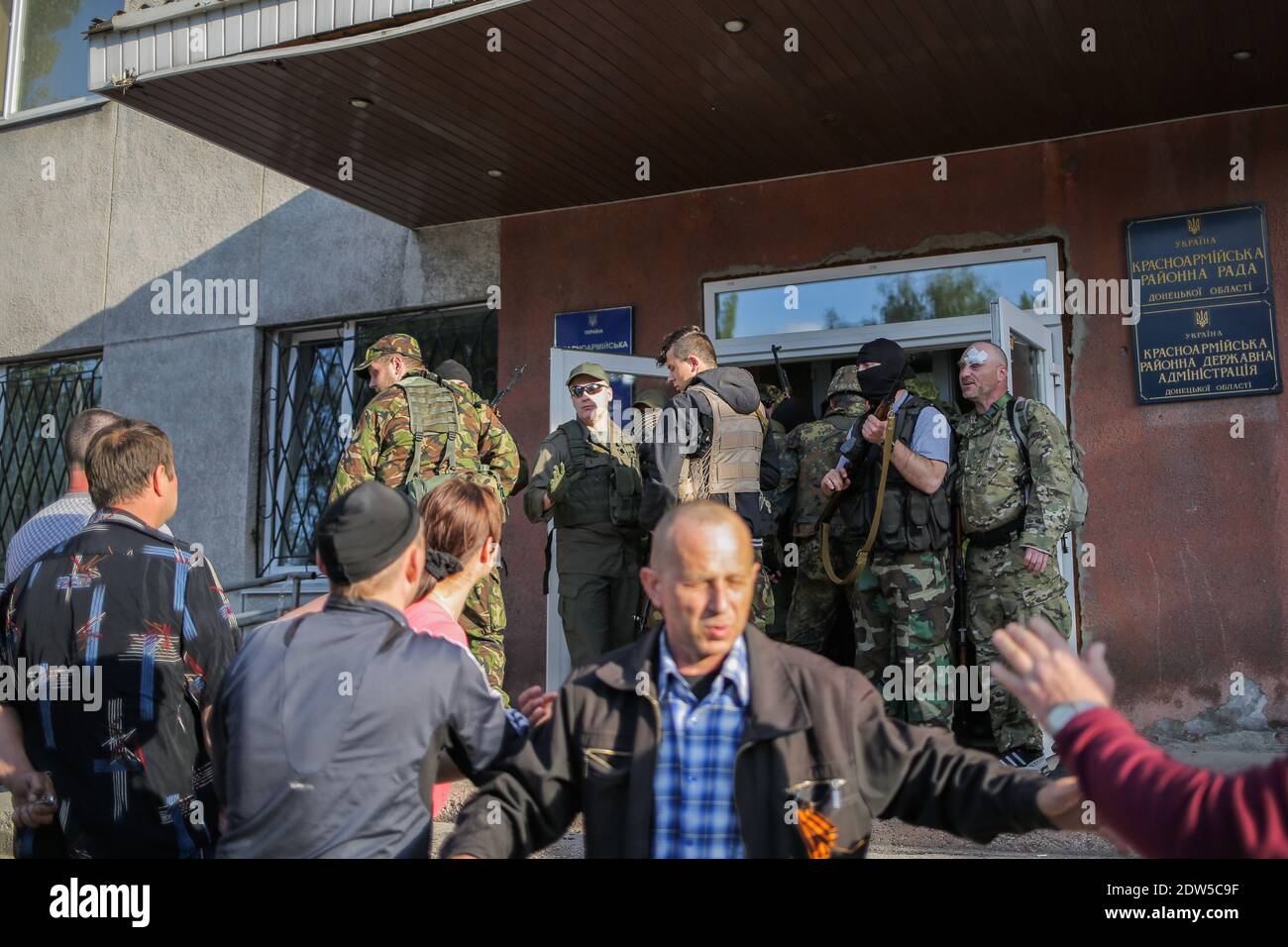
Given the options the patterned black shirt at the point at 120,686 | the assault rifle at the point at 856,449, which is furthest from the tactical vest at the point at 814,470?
the patterned black shirt at the point at 120,686

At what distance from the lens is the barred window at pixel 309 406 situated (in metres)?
8.53

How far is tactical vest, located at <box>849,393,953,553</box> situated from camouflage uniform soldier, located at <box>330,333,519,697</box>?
6.44ft

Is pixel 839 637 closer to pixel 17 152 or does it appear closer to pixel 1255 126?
pixel 1255 126

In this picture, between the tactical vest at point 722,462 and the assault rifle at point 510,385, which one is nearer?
the tactical vest at point 722,462

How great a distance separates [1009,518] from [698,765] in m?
3.56

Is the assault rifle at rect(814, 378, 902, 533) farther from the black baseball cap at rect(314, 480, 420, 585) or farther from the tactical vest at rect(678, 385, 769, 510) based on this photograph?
the black baseball cap at rect(314, 480, 420, 585)

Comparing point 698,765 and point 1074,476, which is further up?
point 1074,476

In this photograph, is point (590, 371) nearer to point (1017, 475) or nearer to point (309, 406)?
point (1017, 475)

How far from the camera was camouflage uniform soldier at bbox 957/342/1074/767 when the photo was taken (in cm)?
527

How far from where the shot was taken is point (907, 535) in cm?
545

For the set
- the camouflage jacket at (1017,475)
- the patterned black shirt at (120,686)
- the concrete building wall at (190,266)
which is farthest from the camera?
the concrete building wall at (190,266)

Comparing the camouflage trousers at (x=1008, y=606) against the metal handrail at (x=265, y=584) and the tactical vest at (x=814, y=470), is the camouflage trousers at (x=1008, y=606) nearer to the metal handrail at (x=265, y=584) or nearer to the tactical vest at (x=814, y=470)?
the tactical vest at (x=814, y=470)

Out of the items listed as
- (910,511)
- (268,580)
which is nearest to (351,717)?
(910,511)

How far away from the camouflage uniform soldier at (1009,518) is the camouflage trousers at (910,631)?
191mm
